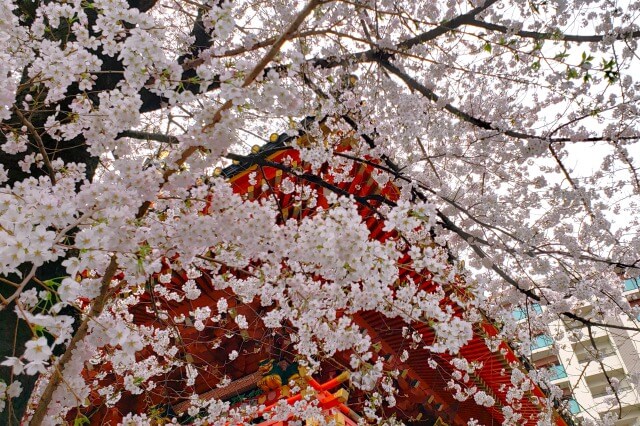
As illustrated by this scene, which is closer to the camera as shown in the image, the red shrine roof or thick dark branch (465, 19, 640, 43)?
thick dark branch (465, 19, 640, 43)

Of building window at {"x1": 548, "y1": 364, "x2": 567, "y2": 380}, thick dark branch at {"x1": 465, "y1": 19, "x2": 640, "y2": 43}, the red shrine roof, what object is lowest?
building window at {"x1": 548, "y1": 364, "x2": 567, "y2": 380}

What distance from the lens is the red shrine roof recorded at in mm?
4797

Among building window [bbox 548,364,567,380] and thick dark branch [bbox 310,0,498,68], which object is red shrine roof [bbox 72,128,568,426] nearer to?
building window [bbox 548,364,567,380]

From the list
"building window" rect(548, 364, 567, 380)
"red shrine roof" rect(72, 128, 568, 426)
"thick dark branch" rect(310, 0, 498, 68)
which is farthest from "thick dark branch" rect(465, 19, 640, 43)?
"building window" rect(548, 364, 567, 380)

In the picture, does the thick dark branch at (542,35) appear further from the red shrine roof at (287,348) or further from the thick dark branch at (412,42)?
the red shrine roof at (287,348)

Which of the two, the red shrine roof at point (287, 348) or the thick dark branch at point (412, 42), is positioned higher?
the thick dark branch at point (412, 42)

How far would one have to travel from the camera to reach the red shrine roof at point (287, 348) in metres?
4.80

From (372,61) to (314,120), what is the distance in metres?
0.74

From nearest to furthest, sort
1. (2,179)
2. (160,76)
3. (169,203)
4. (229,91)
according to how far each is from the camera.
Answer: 1. (229,91)
2. (160,76)
3. (2,179)
4. (169,203)

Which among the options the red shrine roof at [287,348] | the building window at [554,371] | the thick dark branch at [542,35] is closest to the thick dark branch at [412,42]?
the thick dark branch at [542,35]

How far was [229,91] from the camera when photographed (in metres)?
2.54

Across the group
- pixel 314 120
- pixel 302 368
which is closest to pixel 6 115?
pixel 314 120

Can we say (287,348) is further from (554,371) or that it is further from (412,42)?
(554,371)

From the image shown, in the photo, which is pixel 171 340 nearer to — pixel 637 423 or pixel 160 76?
pixel 160 76
